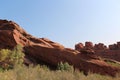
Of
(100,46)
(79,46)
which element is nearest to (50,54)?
(79,46)

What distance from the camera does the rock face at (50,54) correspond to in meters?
37.5

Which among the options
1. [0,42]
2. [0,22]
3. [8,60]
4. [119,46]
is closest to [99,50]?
[119,46]

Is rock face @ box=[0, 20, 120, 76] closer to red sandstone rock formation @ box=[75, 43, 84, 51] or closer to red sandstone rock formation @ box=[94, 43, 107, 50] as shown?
red sandstone rock formation @ box=[75, 43, 84, 51]

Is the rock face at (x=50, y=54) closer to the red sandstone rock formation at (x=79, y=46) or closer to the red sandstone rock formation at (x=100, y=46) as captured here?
the red sandstone rock formation at (x=79, y=46)

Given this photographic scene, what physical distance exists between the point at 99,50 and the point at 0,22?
113ft

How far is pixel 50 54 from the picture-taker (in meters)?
40.7

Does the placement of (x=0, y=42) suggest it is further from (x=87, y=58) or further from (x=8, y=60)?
(x=87, y=58)

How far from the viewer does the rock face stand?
37509 millimetres

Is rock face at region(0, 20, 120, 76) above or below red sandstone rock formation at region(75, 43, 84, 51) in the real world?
below

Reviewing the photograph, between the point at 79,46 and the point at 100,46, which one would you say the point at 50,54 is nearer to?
the point at 79,46

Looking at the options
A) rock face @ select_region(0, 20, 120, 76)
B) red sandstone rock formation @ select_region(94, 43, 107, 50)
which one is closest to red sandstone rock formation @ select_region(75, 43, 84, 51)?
red sandstone rock formation @ select_region(94, 43, 107, 50)

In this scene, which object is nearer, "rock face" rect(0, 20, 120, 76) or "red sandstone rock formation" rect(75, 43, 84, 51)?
"rock face" rect(0, 20, 120, 76)

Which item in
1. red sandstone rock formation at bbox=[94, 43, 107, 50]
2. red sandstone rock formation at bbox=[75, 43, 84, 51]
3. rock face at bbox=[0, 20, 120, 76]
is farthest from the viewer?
red sandstone rock formation at bbox=[94, 43, 107, 50]

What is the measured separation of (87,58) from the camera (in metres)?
39.2
